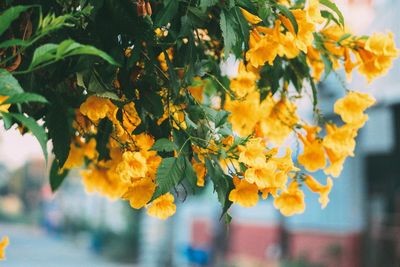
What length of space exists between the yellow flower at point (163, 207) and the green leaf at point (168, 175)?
4.2 inches

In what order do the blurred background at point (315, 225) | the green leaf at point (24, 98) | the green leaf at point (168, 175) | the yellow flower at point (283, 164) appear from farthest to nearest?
the blurred background at point (315, 225) < the yellow flower at point (283, 164) < the green leaf at point (168, 175) < the green leaf at point (24, 98)

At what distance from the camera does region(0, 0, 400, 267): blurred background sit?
6797 millimetres

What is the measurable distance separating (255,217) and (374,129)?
10.1 ft

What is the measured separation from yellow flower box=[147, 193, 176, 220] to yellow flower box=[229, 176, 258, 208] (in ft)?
0.39

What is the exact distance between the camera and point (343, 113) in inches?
45.8

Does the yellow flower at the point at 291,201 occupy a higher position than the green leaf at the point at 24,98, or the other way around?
the green leaf at the point at 24,98

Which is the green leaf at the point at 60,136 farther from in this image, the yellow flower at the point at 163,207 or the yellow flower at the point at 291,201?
the yellow flower at the point at 291,201

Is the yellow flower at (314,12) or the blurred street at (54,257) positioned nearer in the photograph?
the yellow flower at (314,12)

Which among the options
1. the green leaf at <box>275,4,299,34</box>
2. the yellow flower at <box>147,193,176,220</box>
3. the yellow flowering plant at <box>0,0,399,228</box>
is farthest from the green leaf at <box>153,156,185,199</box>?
the green leaf at <box>275,4,299,34</box>

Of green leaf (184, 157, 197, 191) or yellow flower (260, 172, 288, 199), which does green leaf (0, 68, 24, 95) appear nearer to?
green leaf (184, 157, 197, 191)

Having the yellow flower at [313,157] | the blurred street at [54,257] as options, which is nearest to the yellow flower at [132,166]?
the yellow flower at [313,157]

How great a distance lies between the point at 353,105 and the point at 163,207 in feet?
1.75

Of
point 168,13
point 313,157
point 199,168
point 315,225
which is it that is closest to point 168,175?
point 199,168

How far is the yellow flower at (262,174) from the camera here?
87 centimetres
